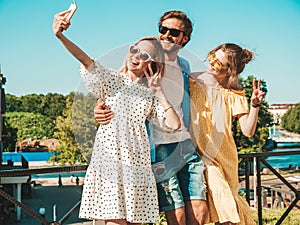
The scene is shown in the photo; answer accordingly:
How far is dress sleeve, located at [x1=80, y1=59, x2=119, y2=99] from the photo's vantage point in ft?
5.83

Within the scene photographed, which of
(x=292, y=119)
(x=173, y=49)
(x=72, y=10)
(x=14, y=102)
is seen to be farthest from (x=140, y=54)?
(x=14, y=102)

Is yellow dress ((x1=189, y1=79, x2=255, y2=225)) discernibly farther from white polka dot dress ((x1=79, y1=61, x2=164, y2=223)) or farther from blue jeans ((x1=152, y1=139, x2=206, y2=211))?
white polka dot dress ((x1=79, y1=61, x2=164, y2=223))

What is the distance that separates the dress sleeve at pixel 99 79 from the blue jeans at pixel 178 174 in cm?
34

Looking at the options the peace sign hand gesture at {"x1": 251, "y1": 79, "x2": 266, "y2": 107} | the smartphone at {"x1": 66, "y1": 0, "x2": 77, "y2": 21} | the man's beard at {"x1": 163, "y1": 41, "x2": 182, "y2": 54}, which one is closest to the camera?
the smartphone at {"x1": 66, "y1": 0, "x2": 77, "y2": 21}

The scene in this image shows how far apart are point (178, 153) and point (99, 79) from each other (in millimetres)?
474

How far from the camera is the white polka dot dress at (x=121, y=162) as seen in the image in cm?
183

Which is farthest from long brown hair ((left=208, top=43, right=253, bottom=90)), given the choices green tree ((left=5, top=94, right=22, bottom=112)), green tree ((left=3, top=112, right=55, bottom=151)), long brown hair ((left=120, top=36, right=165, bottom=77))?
green tree ((left=5, top=94, right=22, bottom=112))

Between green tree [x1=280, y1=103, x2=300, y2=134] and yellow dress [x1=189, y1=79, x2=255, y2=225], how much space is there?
38.1m

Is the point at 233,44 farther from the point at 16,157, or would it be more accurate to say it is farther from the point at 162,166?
the point at 16,157

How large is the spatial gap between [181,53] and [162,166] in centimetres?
48

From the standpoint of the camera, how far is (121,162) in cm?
185

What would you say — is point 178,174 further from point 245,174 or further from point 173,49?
point 245,174

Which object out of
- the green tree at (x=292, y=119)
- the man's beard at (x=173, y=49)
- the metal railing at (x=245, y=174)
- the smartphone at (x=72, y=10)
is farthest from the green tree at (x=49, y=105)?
the smartphone at (x=72, y=10)

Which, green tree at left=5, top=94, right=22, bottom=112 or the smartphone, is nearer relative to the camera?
the smartphone
